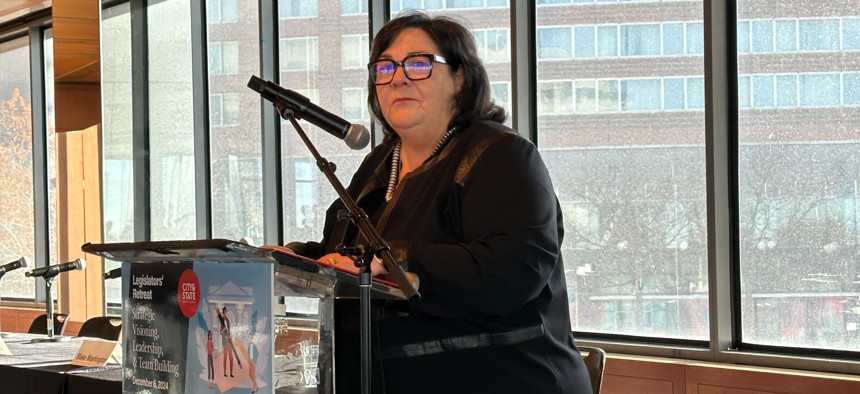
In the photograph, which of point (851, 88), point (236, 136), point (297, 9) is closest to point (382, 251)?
point (851, 88)

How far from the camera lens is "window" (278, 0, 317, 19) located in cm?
735

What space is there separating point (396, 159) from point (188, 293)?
0.60 m

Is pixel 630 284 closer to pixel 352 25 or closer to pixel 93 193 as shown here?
pixel 352 25

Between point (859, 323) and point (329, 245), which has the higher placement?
point (329, 245)

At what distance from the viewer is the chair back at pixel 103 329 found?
215 inches

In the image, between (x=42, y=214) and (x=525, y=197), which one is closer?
(x=525, y=197)

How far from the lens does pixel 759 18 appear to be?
190 inches

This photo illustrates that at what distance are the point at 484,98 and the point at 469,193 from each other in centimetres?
33

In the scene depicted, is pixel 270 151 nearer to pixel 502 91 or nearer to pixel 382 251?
pixel 502 91

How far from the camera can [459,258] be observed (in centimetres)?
188

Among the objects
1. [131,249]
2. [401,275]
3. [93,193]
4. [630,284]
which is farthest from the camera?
[93,193]

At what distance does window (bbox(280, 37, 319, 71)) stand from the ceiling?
7.73ft

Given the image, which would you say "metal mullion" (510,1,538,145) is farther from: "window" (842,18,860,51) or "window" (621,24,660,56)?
"window" (842,18,860,51)

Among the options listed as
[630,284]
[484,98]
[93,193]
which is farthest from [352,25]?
[484,98]
